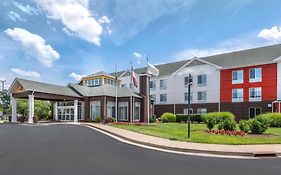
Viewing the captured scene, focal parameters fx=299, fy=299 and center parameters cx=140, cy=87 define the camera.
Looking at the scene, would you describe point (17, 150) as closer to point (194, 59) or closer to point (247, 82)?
point (247, 82)

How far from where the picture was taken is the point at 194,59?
53812mm

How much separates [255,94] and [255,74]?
121 inches

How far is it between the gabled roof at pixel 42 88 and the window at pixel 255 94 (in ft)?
86.5

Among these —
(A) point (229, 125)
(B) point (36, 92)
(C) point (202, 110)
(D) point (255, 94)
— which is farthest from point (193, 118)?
(A) point (229, 125)

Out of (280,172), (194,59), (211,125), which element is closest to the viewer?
(280,172)

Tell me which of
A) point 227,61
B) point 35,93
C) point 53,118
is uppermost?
point 227,61

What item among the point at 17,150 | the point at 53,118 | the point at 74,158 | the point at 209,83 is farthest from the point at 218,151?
the point at 209,83

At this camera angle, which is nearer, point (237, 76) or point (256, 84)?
point (256, 84)

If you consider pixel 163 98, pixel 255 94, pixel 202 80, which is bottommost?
pixel 163 98

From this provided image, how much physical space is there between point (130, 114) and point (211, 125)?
19.9m

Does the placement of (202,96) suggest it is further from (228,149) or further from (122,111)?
(228,149)

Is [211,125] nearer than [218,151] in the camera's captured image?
No

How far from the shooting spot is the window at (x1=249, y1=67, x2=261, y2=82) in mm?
45562

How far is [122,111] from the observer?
1645 inches
